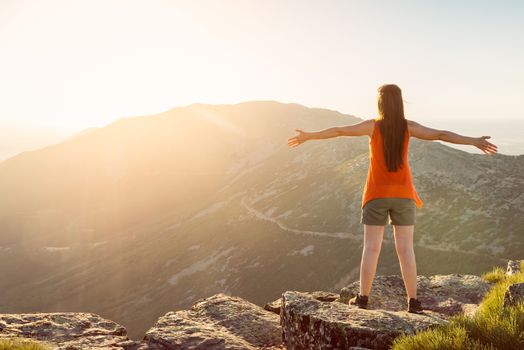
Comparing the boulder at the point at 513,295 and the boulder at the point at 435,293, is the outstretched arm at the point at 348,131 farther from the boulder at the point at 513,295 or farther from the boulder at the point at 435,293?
the boulder at the point at 435,293

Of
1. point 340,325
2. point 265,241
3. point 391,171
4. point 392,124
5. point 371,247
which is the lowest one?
point 265,241

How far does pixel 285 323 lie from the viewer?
23.6 feet

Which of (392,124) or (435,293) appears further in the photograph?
(435,293)

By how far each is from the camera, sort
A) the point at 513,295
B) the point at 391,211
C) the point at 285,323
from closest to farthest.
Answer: the point at 513,295 < the point at 391,211 < the point at 285,323

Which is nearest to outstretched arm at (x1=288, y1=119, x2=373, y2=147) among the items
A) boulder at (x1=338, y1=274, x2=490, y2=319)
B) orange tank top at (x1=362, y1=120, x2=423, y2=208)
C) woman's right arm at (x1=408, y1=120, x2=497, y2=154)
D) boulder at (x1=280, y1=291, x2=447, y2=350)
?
orange tank top at (x1=362, y1=120, x2=423, y2=208)

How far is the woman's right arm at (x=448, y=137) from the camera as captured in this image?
6.86 m

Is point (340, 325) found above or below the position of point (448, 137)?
below

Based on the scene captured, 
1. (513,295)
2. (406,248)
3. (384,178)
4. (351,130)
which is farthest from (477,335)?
(351,130)

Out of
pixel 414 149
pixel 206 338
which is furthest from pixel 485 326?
pixel 414 149

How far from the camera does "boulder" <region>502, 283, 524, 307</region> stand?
222 inches

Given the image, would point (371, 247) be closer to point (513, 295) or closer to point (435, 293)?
point (513, 295)

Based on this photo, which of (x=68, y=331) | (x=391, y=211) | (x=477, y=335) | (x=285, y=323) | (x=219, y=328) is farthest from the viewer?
(x=219, y=328)

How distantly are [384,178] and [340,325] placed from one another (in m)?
2.40

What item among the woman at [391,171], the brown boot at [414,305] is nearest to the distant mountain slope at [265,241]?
the brown boot at [414,305]
